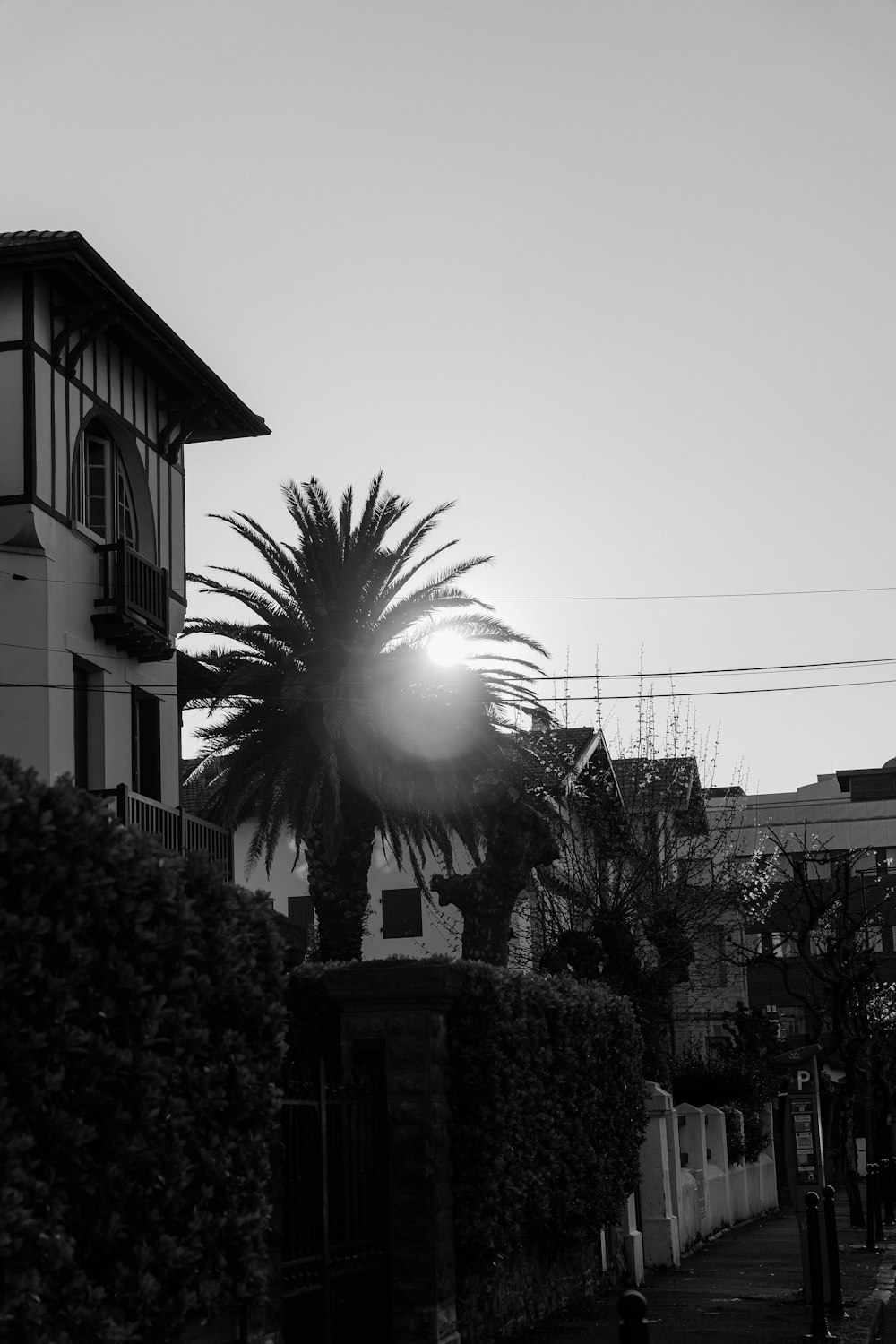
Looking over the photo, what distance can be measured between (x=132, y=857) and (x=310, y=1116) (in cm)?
348

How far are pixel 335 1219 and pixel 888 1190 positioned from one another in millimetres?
20475

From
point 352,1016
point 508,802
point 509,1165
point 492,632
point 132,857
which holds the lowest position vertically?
point 509,1165

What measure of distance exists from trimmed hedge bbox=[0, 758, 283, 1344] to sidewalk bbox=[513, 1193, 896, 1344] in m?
5.98

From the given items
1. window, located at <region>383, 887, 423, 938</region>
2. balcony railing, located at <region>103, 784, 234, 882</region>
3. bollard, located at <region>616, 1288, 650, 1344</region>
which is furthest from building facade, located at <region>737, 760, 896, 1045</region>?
bollard, located at <region>616, 1288, 650, 1344</region>

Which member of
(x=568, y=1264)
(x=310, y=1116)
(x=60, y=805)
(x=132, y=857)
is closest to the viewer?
(x=60, y=805)

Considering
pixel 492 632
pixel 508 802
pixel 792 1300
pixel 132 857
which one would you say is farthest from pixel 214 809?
pixel 132 857

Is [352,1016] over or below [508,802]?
below

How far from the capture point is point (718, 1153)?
2770 centimetres

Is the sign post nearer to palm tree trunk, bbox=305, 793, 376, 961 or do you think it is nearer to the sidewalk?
the sidewalk

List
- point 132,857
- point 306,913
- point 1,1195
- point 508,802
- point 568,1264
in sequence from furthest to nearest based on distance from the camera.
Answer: point 306,913 → point 508,802 → point 568,1264 → point 132,857 → point 1,1195

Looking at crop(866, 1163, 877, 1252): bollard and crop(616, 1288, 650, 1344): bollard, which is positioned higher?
crop(616, 1288, 650, 1344): bollard

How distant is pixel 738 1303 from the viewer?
1504 centimetres

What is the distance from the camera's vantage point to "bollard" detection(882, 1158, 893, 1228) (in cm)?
2762

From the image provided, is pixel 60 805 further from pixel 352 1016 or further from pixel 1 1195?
pixel 352 1016
